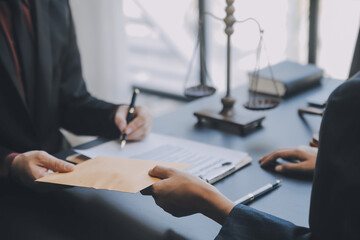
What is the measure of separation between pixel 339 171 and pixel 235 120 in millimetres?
705

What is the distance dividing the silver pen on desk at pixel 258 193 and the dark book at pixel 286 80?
0.62 metres

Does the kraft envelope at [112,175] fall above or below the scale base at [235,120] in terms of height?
above

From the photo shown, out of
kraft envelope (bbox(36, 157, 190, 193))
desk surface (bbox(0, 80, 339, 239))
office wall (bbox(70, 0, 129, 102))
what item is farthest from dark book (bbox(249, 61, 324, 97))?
office wall (bbox(70, 0, 129, 102))

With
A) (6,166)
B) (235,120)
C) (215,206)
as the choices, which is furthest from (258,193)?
(6,166)

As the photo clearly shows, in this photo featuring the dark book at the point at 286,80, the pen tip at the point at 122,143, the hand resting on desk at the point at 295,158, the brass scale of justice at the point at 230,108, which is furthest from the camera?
the dark book at the point at 286,80

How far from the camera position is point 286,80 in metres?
1.70

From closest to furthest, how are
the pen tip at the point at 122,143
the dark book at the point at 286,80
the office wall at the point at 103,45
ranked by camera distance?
the pen tip at the point at 122,143 < the dark book at the point at 286,80 < the office wall at the point at 103,45

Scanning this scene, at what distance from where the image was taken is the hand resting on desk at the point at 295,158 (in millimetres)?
1122

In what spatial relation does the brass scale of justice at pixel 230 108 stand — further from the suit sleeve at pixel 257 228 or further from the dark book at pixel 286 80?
the suit sleeve at pixel 257 228

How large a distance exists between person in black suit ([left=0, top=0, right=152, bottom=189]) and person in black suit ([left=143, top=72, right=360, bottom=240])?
518 millimetres

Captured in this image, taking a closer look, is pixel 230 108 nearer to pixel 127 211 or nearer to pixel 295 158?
pixel 295 158

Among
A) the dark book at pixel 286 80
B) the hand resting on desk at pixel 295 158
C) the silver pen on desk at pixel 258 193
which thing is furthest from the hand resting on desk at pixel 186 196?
the dark book at pixel 286 80

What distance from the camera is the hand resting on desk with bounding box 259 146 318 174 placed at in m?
1.12

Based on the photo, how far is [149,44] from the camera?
14.1 ft
